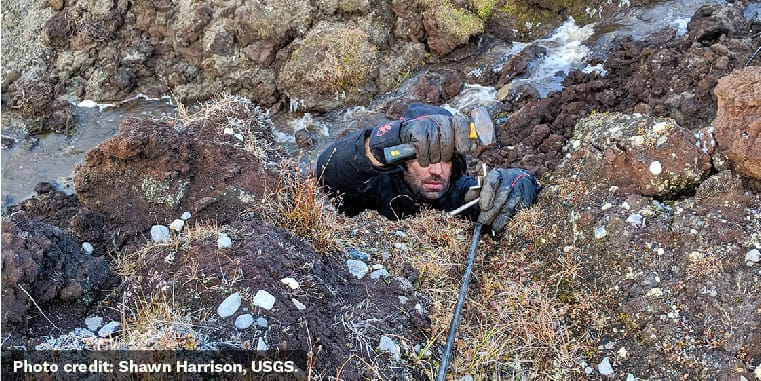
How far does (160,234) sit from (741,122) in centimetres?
327

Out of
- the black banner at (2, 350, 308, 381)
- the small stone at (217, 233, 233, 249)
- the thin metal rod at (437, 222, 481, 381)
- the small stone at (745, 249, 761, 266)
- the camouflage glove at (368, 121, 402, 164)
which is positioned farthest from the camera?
the camouflage glove at (368, 121, 402, 164)

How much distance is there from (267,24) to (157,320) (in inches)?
230

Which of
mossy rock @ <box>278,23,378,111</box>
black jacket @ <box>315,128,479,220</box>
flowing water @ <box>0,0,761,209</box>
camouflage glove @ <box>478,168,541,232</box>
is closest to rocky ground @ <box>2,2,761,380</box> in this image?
camouflage glove @ <box>478,168,541,232</box>

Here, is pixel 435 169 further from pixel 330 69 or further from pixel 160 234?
pixel 330 69

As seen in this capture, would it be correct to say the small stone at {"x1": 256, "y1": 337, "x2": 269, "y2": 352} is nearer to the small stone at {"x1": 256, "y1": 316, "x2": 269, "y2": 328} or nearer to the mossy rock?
the small stone at {"x1": 256, "y1": 316, "x2": 269, "y2": 328}

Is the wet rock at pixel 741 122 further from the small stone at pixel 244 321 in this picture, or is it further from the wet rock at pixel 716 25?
the wet rock at pixel 716 25

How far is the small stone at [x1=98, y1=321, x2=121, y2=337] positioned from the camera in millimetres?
2397

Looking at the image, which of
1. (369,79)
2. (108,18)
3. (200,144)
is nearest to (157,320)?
(200,144)

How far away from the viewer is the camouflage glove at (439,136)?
354 centimetres

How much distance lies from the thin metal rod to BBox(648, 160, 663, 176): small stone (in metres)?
1.08

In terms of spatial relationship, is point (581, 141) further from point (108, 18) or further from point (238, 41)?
point (108, 18)

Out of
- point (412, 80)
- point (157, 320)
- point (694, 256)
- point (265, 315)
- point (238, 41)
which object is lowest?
point (412, 80)

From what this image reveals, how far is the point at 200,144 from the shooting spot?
11.4 ft

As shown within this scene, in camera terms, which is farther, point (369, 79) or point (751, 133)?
point (369, 79)
